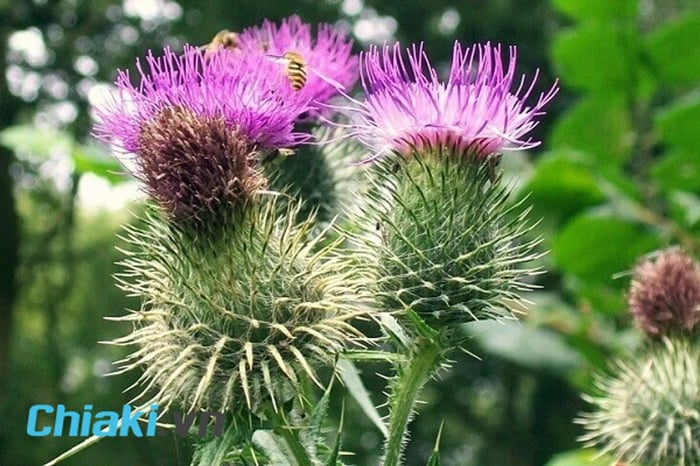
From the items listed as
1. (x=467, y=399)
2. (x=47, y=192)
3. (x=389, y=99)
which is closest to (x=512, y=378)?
(x=467, y=399)

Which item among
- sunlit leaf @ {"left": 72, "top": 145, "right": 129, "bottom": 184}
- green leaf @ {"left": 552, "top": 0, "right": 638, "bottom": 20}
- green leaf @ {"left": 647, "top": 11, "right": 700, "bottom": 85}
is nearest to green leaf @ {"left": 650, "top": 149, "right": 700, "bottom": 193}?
green leaf @ {"left": 647, "top": 11, "right": 700, "bottom": 85}

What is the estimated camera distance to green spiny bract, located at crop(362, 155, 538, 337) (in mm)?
2654

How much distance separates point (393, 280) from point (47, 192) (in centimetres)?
2019

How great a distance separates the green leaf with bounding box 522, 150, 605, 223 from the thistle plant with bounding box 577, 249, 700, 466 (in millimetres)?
2802

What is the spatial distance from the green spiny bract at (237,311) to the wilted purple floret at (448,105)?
0.39 metres

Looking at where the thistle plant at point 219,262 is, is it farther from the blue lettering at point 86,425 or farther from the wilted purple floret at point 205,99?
the blue lettering at point 86,425

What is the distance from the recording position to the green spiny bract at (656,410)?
347 centimetres

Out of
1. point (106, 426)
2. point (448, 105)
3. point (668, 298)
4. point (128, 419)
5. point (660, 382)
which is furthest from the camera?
point (668, 298)

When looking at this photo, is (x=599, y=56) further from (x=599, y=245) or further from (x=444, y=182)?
(x=444, y=182)

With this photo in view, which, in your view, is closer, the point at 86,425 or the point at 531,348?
the point at 86,425

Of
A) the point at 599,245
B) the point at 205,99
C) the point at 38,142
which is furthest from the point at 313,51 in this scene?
the point at 38,142

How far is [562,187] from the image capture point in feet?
23.3

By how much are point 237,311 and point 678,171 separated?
18.2 feet

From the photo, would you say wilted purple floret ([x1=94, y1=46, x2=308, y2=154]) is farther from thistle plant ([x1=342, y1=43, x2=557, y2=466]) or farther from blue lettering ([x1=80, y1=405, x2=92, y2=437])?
blue lettering ([x1=80, y1=405, x2=92, y2=437])
